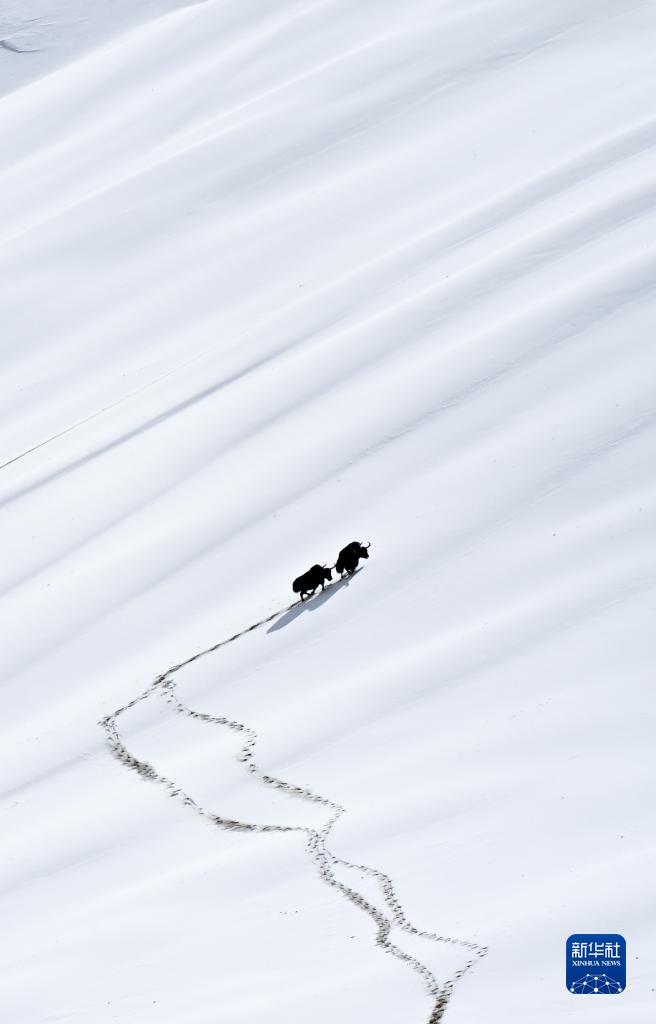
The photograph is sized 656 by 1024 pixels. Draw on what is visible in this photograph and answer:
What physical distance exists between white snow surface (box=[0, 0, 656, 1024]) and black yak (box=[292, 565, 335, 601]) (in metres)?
0.36

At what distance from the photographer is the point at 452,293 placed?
26609mm

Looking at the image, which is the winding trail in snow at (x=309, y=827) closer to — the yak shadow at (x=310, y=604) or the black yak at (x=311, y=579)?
the yak shadow at (x=310, y=604)

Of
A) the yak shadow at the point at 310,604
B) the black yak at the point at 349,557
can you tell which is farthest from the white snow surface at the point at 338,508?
the black yak at the point at 349,557

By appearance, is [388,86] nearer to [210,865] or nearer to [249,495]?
[249,495]

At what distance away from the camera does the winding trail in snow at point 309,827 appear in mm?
13086

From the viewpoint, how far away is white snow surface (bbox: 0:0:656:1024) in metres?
14.3

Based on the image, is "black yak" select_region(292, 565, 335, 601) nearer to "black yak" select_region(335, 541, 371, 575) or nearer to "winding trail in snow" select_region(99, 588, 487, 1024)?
"black yak" select_region(335, 541, 371, 575)

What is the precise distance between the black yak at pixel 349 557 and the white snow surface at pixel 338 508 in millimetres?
292

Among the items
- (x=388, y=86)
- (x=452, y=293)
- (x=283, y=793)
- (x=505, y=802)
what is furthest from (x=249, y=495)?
(x=388, y=86)

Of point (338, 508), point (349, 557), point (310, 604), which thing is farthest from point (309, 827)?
point (338, 508)

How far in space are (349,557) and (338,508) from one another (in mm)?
2052

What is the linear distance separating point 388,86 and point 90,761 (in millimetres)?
22526

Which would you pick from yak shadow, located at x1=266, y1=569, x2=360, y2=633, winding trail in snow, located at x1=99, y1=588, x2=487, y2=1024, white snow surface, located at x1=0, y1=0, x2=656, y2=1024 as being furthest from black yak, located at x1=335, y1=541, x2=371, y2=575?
winding trail in snow, located at x1=99, y1=588, x2=487, y2=1024

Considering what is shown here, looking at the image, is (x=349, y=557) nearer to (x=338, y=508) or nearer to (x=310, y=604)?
(x=310, y=604)
